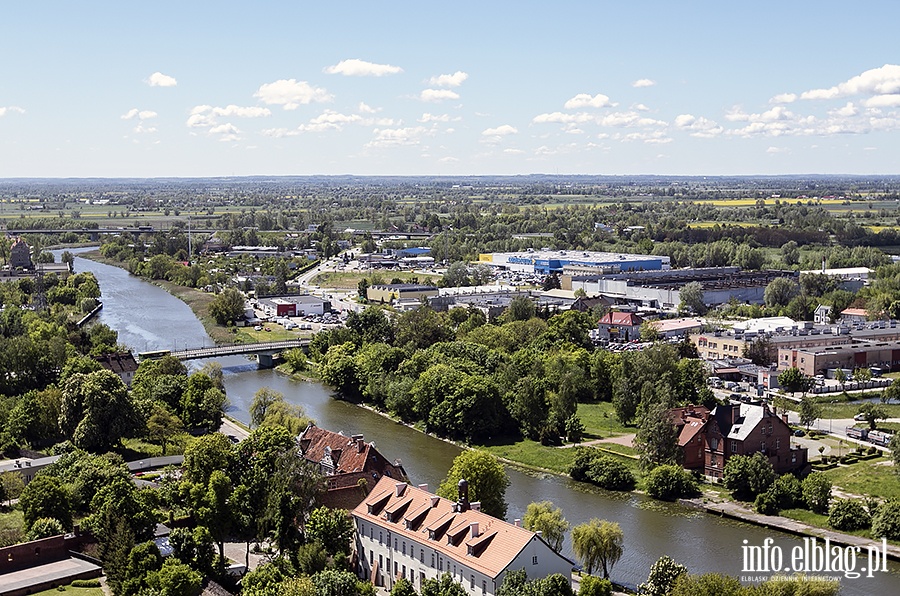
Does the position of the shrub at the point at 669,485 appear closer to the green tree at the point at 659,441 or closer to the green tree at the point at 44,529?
→ the green tree at the point at 659,441

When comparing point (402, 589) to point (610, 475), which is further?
point (610, 475)

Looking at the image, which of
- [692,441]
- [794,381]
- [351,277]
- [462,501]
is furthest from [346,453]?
[351,277]

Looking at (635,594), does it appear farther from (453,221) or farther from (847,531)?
(453,221)

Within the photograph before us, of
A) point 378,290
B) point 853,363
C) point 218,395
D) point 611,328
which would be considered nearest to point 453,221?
point 378,290

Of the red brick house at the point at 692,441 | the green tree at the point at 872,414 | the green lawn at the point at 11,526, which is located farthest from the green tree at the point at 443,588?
the green tree at the point at 872,414

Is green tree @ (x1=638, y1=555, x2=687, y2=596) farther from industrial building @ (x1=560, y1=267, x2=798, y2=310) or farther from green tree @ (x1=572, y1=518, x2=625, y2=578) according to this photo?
industrial building @ (x1=560, y1=267, x2=798, y2=310)

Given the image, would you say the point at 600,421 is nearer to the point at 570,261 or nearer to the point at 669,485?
the point at 669,485
